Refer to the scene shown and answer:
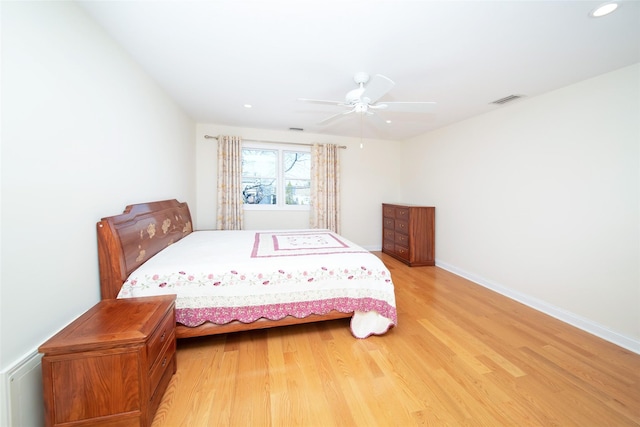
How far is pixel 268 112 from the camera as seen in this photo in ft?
10.8

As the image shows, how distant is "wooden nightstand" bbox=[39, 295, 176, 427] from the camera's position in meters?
1.04

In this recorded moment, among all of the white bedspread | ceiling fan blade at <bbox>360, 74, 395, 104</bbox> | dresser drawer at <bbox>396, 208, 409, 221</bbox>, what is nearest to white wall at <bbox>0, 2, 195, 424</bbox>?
the white bedspread

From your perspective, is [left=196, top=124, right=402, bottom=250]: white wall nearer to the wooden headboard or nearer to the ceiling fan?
the wooden headboard

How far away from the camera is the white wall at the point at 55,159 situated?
41.1 inches

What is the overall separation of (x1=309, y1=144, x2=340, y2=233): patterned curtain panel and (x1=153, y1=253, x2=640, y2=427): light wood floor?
235 cm

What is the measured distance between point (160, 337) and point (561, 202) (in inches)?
147

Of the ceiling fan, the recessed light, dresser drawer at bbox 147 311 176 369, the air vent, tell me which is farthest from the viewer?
the air vent

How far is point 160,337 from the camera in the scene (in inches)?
53.4

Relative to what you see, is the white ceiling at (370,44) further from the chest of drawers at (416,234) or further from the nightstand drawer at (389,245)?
the nightstand drawer at (389,245)

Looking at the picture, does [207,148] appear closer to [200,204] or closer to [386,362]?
[200,204]

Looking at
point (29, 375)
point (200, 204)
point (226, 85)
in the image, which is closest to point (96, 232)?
point (29, 375)

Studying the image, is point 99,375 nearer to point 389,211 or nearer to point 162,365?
point 162,365

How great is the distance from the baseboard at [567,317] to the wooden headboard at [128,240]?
13.2ft

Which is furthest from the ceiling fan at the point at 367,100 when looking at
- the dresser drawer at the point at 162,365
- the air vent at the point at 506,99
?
the dresser drawer at the point at 162,365
